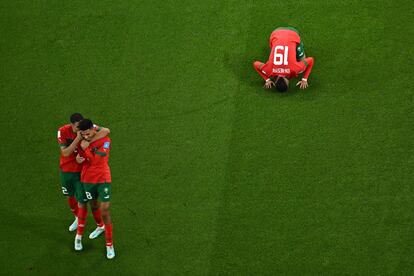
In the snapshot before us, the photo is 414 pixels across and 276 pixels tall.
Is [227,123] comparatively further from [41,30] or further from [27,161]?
[41,30]

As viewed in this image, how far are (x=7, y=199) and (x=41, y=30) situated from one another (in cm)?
305

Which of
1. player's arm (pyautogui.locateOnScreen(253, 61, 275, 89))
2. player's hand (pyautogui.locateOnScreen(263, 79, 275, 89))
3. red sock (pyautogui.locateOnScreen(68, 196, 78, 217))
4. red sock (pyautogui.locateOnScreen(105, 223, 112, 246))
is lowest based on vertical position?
red sock (pyautogui.locateOnScreen(105, 223, 112, 246))

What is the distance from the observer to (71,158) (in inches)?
302

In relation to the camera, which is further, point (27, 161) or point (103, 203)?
point (27, 161)

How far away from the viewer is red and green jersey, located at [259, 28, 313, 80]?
936 centimetres

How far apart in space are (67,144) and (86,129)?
43 centimetres

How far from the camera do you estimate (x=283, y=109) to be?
370 inches

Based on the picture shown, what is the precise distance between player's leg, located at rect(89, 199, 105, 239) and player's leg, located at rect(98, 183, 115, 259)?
143 millimetres

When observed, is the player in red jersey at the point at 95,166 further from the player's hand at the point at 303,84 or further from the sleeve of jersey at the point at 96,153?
the player's hand at the point at 303,84

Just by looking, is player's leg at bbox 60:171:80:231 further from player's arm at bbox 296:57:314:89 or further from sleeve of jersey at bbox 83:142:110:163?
player's arm at bbox 296:57:314:89

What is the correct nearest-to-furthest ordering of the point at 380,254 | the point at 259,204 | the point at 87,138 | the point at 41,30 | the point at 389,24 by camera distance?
the point at 87,138, the point at 380,254, the point at 259,204, the point at 389,24, the point at 41,30

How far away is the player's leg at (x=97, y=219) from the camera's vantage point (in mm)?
8031

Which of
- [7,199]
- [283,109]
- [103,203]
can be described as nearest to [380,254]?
[283,109]

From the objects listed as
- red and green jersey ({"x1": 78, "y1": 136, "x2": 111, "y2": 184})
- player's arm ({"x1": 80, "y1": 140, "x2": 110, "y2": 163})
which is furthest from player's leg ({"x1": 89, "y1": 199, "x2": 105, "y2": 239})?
player's arm ({"x1": 80, "y1": 140, "x2": 110, "y2": 163})
